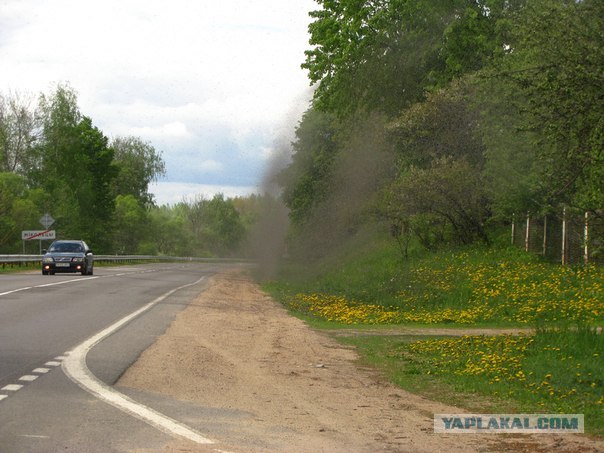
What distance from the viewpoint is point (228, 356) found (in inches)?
513

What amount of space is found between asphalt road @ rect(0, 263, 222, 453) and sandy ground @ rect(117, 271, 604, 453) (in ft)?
1.55

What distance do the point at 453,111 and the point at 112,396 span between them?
29.5 meters

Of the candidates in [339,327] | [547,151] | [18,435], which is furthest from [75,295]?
[18,435]

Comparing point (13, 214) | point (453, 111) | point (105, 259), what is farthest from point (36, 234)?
point (453, 111)

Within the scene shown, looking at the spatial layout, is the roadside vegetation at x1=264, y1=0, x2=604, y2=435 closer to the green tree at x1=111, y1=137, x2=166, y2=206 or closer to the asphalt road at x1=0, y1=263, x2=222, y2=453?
the asphalt road at x1=0, y1=263, x2=222, y2=453

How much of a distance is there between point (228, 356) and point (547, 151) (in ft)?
21.6

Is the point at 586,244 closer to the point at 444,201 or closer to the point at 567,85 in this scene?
the point at 567,85

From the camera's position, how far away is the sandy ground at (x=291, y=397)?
7.53 meters

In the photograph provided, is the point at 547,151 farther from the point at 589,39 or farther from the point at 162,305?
the point at 162,305

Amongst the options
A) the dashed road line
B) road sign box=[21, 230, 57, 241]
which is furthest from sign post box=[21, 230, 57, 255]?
the dashed road line

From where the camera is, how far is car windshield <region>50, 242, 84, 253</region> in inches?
1566

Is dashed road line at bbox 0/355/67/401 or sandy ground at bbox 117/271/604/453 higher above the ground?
dashed road line at bbox 0/355/67/401

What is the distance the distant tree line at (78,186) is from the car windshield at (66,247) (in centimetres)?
2550

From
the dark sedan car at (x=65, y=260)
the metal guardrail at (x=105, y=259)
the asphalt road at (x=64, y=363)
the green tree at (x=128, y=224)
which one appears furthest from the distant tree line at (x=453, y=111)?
the green tree at (x=128, y=224)
